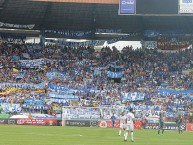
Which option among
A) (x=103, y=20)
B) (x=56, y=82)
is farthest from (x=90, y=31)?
(x=56, y=82)

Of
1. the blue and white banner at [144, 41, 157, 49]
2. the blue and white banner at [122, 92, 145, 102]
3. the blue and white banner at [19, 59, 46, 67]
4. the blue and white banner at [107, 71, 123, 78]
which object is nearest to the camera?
the blue and white banner at [122, 92, 145, 102]

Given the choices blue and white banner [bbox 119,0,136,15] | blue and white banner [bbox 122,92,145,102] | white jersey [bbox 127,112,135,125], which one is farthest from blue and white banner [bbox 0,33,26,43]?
white jersey [bbox 127,112,135,125]

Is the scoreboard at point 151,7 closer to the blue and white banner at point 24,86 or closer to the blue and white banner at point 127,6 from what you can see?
the blue and white banner at point 127,6

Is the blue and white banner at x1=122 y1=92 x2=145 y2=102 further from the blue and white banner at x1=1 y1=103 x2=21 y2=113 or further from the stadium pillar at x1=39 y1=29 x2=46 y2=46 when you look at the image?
the stadium pillar at x1=39 y1=29 x2=46 y2=46

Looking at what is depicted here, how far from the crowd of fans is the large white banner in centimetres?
1140

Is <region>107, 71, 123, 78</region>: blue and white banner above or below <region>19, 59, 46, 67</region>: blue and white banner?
below

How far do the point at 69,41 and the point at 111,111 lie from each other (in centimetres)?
2201

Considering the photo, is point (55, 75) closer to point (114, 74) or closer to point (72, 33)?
point (114, 74)

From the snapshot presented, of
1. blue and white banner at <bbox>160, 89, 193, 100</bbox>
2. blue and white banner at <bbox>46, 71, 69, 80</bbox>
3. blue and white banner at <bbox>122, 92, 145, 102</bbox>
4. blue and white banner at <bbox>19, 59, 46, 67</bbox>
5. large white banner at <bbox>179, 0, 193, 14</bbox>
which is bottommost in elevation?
blue and white banner at <bbox>122, 92, 145, 102</bbox>

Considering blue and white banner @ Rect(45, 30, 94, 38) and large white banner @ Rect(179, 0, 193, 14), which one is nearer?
large white banner @ Rect(179, 0, 193, 14)

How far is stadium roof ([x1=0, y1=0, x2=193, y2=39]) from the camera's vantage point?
6281 cm

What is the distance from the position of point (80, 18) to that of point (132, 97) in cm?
1519

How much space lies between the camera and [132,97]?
56281 mm

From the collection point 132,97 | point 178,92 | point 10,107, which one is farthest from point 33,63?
point 178,92
